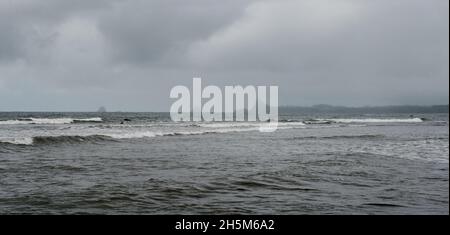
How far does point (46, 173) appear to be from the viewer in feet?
41.6

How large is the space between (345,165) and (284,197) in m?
5.96

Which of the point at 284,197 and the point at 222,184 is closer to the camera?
the point at 284,197

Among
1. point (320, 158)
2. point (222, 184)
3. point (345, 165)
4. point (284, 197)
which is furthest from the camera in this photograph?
point (320, 158)

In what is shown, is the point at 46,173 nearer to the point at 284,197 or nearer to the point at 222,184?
the point at 222,184

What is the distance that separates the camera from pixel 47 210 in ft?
26.1

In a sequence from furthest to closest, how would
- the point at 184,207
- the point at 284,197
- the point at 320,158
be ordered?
the point at 320,158 → the point at 284,197 → the point at 184,207

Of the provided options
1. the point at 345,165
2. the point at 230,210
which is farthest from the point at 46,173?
the point at 345,165
